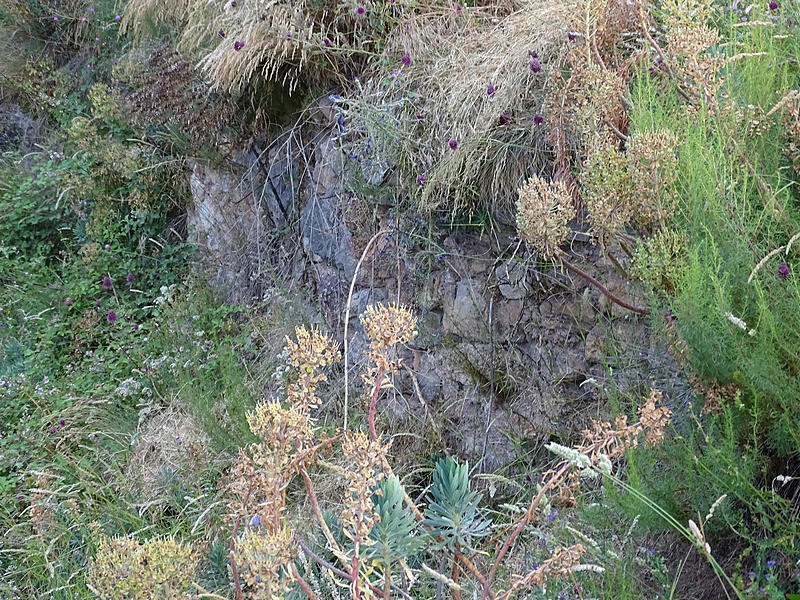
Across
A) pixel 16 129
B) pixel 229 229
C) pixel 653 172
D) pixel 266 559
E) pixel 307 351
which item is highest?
pixel 653 172

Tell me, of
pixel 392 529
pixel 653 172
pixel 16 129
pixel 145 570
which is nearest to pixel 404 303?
pixel 653 172

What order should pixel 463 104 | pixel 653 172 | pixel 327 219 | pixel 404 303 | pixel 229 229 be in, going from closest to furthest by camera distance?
pixel 653 172 → pixel 463 104 → pixel 404 303 → pixel 327 219 → pixel 229 229

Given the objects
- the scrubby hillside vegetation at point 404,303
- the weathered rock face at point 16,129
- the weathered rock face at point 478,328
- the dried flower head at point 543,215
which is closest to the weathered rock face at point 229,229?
the scrubby hillside vegetation at point 404,303

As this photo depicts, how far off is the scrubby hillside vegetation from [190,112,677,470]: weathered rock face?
15 millimetres

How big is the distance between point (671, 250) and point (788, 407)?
44 centimetres

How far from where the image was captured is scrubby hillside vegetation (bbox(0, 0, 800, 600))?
61.1 inches

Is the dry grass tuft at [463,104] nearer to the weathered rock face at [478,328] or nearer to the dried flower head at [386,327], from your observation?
the weathered rock face at [478,328]

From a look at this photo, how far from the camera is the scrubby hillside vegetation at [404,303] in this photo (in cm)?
155

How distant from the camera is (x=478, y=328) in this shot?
3.09 m

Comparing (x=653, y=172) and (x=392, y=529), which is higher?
(x=653, y=172)

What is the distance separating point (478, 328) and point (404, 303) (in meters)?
0.37

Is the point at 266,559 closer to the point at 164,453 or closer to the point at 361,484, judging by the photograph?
the point at 361,484

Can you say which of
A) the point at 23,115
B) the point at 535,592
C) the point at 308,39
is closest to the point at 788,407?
the point at 535,592

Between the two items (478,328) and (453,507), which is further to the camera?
(478,328)
